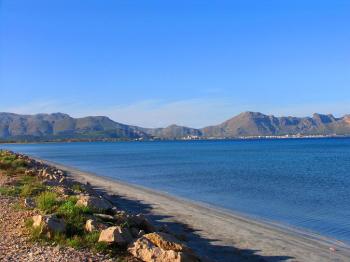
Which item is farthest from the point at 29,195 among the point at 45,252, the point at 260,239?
the point at 260,239

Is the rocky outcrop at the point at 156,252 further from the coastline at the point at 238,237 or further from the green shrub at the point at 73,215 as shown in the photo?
the coastline at the point at 238,237

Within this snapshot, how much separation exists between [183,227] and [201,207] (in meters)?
6.64

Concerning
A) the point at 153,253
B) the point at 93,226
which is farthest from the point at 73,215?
the point at 153,253

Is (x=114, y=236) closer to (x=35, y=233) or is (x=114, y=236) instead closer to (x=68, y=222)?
(x=68, y=222)

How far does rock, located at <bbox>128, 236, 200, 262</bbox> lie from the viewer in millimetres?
10312

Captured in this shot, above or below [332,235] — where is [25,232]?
above

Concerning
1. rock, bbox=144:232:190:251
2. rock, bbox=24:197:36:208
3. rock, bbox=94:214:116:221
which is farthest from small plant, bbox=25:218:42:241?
rock, bbox=24:197:36:208

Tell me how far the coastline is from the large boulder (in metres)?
4.54

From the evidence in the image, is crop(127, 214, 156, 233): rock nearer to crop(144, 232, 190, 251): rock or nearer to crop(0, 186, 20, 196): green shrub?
crop(144, 232, 190, 251): rock

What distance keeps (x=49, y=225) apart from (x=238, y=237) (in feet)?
25.9

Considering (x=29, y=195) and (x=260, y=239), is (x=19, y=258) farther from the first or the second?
(x=260, y=239)

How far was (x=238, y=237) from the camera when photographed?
56.1ft

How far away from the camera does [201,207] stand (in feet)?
83.2

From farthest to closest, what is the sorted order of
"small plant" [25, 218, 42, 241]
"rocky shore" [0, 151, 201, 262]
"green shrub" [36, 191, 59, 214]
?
"green shrub" [36, 191, 59, 214] < "small plant" [25, 218, 42, 241] < "rocky shore" [0, 151, 201, 262]
